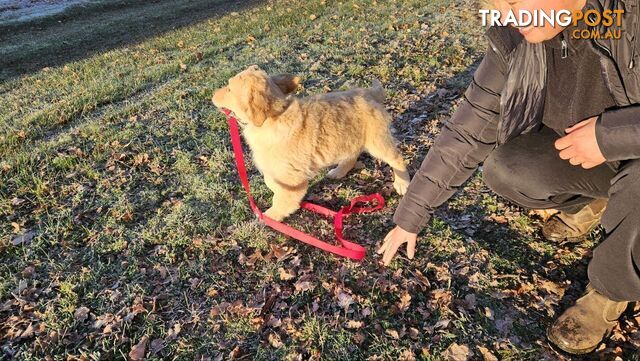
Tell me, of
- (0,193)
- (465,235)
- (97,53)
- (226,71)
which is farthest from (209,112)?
(97,53)

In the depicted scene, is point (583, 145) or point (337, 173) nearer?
point (583, 145)

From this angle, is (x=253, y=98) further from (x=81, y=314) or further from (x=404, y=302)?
(x=81, y=314)

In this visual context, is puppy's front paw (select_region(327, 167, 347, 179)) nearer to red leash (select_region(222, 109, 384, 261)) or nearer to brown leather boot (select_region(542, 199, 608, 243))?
red leash (select_region(222, 109, 384, 261))

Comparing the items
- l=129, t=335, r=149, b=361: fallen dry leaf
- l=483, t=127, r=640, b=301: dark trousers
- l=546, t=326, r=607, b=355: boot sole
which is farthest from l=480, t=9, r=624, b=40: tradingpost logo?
l=129, t=335, r=149, b=361: fallen dry leaf

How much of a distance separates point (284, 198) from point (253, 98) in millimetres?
1071

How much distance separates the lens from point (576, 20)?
250cm

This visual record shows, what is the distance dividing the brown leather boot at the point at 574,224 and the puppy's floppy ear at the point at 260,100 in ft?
8.71

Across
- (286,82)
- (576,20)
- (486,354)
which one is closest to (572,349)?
(486,354)

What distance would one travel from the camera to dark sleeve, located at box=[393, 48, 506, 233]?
2893 mm

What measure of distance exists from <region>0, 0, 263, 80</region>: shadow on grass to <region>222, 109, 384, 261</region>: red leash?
33.0 feet

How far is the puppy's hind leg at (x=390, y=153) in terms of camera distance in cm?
430

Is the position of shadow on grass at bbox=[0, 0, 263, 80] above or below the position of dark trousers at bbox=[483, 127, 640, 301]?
below

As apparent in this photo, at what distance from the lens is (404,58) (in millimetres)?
8133

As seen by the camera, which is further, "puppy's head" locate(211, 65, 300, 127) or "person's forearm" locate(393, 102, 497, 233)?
"puppy's head" locate(211, 65, 300, 127)
